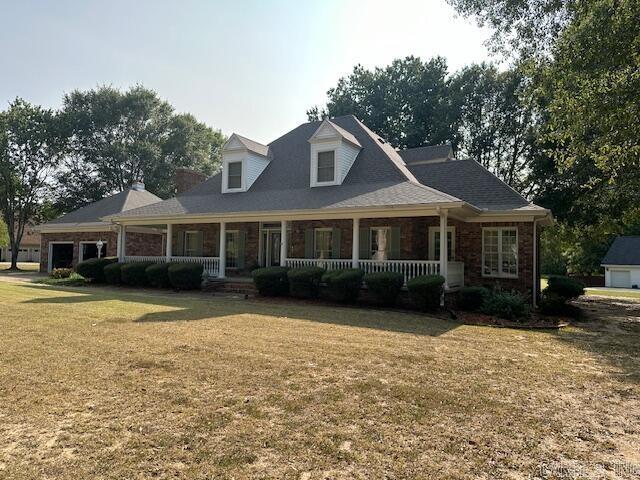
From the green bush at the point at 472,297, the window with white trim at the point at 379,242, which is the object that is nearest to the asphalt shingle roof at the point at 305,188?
the window with white trim at the point at 379,242

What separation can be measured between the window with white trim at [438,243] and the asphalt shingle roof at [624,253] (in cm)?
3551

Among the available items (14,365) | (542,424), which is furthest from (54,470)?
(542,424)

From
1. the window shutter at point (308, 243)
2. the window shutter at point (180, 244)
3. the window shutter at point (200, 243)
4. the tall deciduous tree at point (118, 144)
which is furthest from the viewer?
the tall deciduous tree at point (118, 144)

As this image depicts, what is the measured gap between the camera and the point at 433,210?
12.5 metres

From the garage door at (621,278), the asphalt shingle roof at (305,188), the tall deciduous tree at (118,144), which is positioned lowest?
the garage door at (621,278)

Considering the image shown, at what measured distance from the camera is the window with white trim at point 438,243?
15.4m

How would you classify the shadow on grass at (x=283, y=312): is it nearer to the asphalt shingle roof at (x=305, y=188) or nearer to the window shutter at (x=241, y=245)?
the asphalt shingle roof at (x=305, y=188)

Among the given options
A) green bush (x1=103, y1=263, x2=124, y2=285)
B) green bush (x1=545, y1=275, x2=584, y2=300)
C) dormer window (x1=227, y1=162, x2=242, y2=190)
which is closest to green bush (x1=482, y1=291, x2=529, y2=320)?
green bush (x1=545, y1=275, x2=584, y2=300)

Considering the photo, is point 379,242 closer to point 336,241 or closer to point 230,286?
point 336,241

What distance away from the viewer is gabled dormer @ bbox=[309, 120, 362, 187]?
1709 centimetres

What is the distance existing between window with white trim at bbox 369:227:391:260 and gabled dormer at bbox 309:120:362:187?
2.53 meters

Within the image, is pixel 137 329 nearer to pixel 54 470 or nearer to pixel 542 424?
pixel 54 470

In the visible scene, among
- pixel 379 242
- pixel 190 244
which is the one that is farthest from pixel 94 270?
pixel 379 242

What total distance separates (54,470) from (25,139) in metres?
38.3
